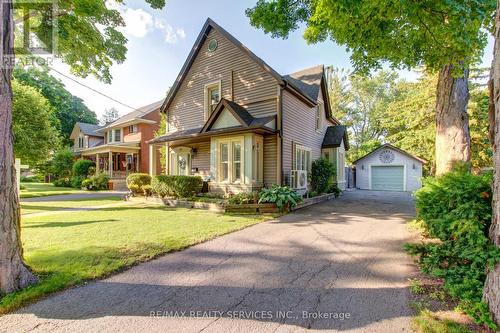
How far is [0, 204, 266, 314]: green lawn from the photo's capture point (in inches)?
140

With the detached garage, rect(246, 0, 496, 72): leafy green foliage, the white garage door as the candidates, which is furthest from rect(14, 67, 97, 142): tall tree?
rect(246, 0, 496, 72): leafy green foliage

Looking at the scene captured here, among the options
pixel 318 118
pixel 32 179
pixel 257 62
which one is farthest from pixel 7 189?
pixel 32 179

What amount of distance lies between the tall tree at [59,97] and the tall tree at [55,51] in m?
31.2

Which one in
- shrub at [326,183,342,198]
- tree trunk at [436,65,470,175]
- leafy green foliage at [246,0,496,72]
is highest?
leafy green foliage at [246,0,496,72]

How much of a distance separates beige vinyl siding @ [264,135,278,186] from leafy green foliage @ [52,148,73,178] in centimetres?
2489

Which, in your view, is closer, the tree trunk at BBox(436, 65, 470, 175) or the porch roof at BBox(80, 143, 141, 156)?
the tree trunk at BBox(436, 65, 470, 175)

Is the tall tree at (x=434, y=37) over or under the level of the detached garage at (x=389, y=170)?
over

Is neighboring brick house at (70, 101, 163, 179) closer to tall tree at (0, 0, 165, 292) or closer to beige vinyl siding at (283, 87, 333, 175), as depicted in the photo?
tall tree at (0, 0, 165, 292)

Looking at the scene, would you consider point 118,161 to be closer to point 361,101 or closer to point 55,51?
point 55,51

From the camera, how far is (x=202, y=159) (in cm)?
1316

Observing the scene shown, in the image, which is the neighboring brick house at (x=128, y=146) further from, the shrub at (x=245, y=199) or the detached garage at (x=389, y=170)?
the detached garage at (x=389, y=170)

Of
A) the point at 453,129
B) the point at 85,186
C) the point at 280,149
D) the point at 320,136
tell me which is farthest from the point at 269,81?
the point at 85,186

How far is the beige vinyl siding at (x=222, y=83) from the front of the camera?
1135cm

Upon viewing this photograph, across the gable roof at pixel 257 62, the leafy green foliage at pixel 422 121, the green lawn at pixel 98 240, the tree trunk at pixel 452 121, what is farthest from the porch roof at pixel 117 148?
the leafy green foliage at pixel 422 121
